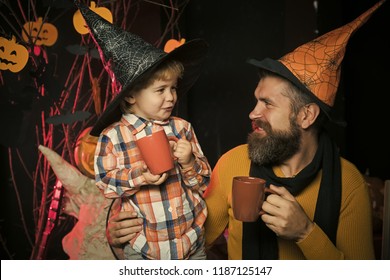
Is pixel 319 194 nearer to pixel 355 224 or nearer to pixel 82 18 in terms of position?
pixel 355 224

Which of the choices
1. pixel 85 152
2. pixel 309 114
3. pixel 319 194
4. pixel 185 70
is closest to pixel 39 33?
pixel 85 152

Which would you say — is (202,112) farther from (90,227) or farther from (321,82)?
(90,227)

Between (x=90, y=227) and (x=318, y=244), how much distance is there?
2.62 ft

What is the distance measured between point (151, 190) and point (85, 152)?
0.42 meters

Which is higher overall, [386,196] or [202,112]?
[202,112]

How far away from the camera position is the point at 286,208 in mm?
1173

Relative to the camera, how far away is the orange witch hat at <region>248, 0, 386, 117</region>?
48.0 inches


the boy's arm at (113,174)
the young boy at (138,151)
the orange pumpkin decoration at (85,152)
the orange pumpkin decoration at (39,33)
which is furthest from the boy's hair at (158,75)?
the orange pumpkin decoration at (39,33)

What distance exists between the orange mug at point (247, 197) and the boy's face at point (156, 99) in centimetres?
29

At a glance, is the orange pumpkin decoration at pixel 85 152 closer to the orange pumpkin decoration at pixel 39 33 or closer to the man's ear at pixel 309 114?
the orange pumpkin decoration at pixel 39 33

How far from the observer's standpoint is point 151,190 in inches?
46.7

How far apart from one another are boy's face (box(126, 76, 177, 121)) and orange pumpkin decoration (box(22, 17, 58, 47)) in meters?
0.49

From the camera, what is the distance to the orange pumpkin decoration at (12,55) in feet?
4.76
